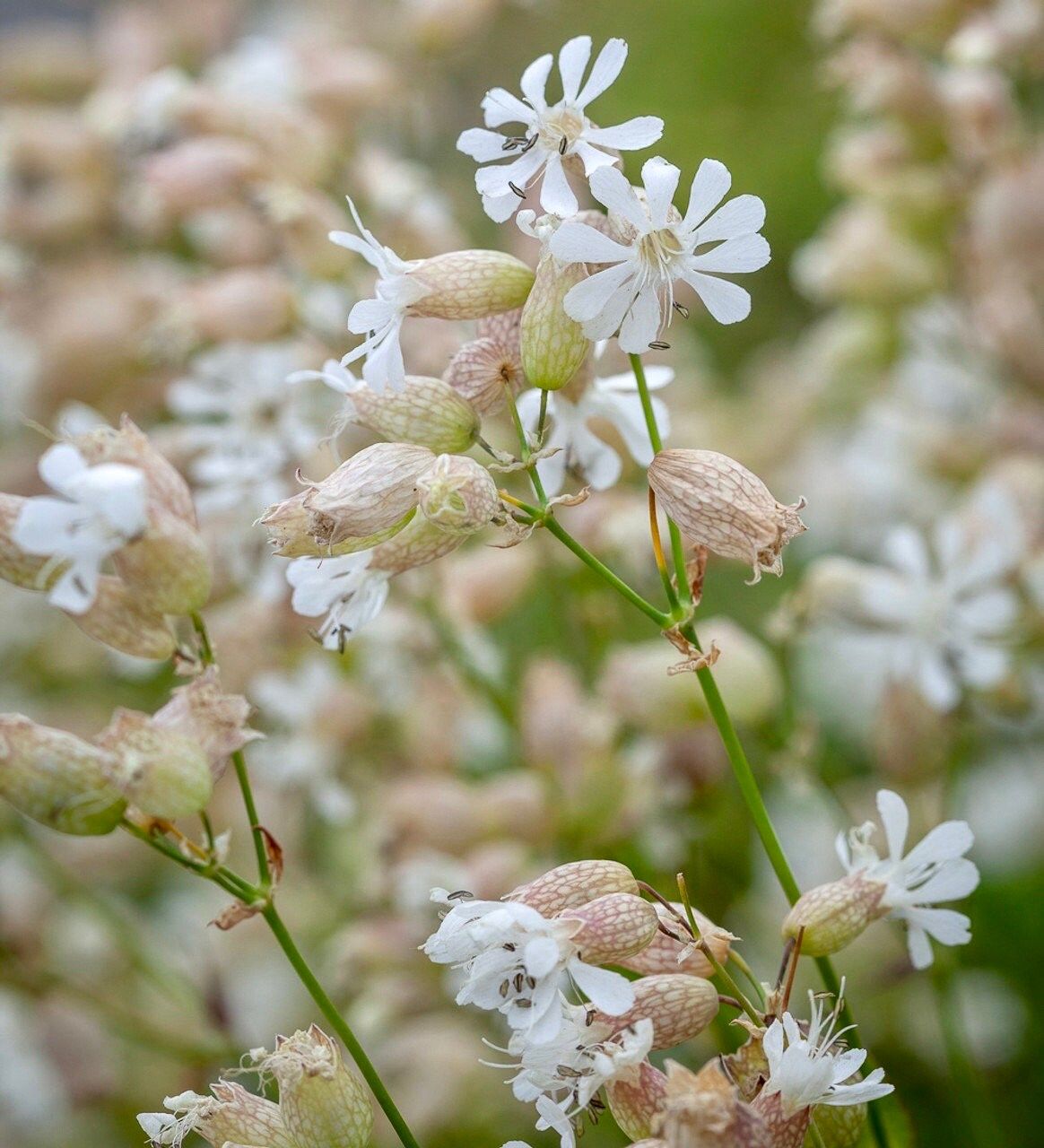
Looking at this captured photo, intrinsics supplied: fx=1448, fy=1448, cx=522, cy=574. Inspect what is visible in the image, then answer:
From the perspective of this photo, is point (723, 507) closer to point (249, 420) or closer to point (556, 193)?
point (556, 193)

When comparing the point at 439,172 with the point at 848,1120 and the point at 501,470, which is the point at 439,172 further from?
the point at 848,1120

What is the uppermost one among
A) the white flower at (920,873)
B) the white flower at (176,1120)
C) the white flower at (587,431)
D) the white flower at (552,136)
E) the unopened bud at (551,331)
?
the white flower at (552,136)

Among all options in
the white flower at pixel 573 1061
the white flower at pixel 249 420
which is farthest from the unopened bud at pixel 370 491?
the white flower at pixel 249 420

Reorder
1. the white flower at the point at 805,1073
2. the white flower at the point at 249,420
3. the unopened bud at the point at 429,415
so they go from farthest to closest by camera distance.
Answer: the white flower at the point at 249,420 → the unopened bud at the point at 429,415 → the white flower at the point at 805,1073

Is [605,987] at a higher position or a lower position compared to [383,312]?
lower

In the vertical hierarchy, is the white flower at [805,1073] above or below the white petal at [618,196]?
below

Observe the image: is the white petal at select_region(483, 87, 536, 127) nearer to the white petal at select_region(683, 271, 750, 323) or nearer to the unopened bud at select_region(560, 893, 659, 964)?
the white petal at select_region(683, 271, 750, 323)

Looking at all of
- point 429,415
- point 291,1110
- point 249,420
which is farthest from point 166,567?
point 249,420

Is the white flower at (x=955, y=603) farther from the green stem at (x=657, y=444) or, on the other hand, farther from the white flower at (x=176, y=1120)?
the white flower at (x=176, y=1120)
